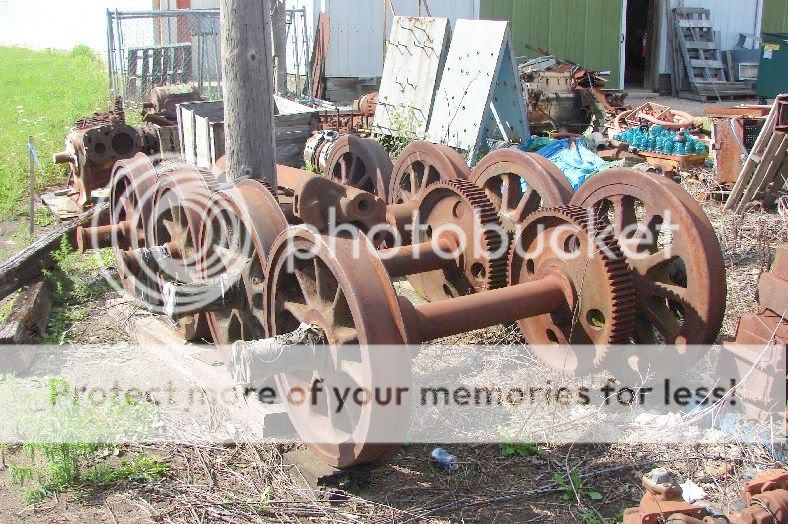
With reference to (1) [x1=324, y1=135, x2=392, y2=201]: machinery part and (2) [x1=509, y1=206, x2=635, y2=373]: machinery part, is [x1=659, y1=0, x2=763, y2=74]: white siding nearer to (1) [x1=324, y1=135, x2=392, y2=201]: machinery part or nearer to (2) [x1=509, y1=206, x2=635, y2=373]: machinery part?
(1) [x1=324, y1=135, x2=392, y2=201]: machinery part

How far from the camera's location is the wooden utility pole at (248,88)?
200 inches

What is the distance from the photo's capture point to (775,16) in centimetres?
1914

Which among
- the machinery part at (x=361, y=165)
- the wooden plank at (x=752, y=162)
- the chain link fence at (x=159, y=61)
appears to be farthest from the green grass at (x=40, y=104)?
the wooden plank at (x=752, y=162)

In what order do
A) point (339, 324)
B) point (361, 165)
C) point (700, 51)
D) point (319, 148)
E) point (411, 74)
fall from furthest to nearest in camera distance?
point (700, 51), point (411, 74), point (319, 148), point (361, 165), point (339, 324)

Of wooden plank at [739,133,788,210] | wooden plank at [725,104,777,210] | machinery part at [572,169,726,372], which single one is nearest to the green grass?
machinery part at [572,169,726,372]

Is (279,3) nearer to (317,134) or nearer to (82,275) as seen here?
(317,134)

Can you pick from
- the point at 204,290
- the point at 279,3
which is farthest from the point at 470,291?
the point at 279,3

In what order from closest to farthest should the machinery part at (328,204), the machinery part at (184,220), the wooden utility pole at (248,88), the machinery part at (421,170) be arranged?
the machinery part at (328,204)
the machinery part at (184,220)
the wooden utility pole at (248,88)
the machinery part at (421,170)

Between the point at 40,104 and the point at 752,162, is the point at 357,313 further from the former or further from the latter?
the point at 40,104

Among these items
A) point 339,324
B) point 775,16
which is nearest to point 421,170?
point 339,324

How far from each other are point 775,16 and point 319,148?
15910 millimetres

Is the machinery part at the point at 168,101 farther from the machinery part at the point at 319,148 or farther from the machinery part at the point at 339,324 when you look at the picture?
the machinery part at the point at 339,324

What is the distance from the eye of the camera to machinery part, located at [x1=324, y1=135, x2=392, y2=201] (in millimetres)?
6148

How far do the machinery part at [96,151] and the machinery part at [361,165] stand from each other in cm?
253
